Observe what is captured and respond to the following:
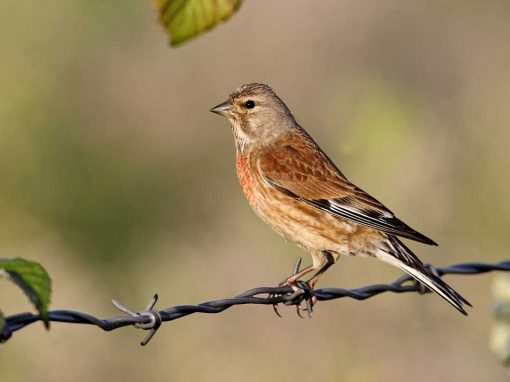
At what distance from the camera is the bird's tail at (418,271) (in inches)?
165

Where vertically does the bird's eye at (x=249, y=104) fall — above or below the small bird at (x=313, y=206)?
above

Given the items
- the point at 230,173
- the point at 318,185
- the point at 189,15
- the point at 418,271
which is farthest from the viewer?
the point at 230,173

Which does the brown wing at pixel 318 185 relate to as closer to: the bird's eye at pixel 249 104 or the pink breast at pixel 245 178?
the pink breast at pixel 245 178

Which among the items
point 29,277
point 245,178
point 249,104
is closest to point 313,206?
point 245,178

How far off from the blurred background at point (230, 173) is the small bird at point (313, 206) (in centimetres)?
150

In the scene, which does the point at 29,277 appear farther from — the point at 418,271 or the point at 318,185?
the point at 318,185

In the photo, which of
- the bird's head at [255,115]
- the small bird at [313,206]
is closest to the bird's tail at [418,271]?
the small bird at [313,206]

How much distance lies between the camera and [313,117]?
936 cm

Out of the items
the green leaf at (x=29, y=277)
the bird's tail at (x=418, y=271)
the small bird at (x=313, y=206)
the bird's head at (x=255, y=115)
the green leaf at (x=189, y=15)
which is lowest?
the bird's tail at (x=418, y=271)

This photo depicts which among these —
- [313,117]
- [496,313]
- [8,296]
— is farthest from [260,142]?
[313,117]

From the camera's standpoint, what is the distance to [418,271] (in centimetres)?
434

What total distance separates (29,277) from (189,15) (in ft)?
2.21

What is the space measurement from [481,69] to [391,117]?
2574 mm

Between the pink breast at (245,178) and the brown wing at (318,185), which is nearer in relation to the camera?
the brown wing at (318,185)
